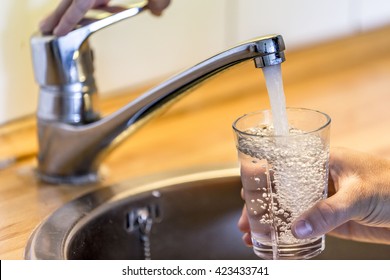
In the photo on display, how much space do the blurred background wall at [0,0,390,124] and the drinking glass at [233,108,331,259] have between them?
1.46 ft

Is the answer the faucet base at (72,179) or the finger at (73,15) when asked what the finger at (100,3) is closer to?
the finger at (73,15)

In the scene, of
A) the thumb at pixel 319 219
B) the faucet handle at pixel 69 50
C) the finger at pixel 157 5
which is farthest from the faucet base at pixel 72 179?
the thumb at pixel 319 219

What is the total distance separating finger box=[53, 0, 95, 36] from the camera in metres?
1.03

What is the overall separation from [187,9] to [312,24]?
0.31m

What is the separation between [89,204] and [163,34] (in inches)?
16.4

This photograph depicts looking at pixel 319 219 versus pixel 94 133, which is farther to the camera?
pixel 94 133

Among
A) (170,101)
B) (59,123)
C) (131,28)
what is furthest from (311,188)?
(131,28)

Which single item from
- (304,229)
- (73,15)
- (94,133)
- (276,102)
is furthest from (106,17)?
(304,229)

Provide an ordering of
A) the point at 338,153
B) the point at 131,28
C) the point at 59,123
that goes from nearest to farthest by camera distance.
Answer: the point at 338,153 → the point at 59,123 → the point at 131,28

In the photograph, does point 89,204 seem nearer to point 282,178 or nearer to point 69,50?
point 69,50

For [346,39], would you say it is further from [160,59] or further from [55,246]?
[55,246]

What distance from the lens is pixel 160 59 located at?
1.38m

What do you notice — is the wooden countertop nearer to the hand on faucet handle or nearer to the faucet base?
the faucet base

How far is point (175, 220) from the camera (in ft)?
3.70
